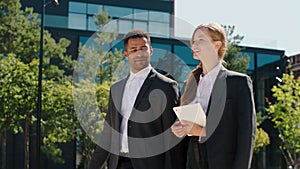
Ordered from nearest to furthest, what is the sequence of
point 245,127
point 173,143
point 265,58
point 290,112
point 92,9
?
1. point 245,127
2. point 173,143
3. point 290,112
4. point 265,58
5. point 92,9

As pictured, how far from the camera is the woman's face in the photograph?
3264 mm

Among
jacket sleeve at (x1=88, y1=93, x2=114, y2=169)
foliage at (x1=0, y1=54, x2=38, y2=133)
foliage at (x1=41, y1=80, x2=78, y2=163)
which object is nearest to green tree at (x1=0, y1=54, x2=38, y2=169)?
foliage at (x1=0, y1=54, x2=38, y2=133)

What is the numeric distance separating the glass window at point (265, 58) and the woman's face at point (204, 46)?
25.5 metres

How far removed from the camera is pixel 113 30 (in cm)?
1973

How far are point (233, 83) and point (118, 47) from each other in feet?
55.3

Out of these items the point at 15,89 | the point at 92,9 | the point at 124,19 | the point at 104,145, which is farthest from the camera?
the point at 92,9

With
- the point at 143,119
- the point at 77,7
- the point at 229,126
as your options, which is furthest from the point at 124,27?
the point at 229,126

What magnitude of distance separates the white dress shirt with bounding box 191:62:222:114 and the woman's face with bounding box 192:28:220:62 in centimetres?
9

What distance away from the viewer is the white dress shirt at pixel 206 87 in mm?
3297

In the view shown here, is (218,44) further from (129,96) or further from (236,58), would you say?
(236,58)

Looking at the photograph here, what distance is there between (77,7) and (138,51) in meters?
25.9

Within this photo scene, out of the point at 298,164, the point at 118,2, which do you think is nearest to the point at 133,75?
the point at 298,164

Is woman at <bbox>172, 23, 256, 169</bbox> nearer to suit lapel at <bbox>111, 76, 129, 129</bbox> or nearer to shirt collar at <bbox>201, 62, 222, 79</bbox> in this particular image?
shirt collar at <bbox>201, 62, 222, 79</bbox>

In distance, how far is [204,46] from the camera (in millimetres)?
3268
